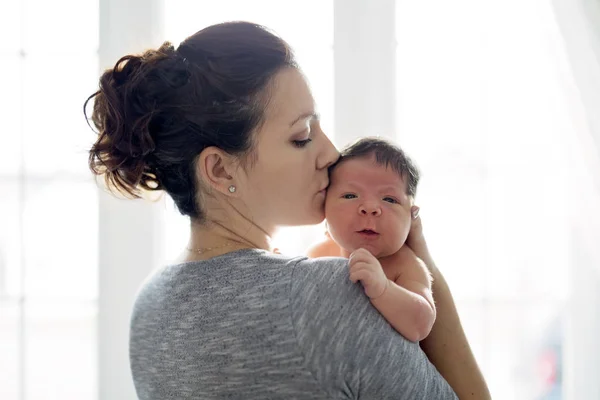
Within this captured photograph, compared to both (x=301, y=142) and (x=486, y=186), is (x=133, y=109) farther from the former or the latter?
(x=486, y=186)

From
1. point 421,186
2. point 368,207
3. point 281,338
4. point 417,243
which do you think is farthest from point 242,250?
point 421,186

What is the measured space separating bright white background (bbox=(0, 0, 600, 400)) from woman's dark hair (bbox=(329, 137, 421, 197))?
28.8 inches

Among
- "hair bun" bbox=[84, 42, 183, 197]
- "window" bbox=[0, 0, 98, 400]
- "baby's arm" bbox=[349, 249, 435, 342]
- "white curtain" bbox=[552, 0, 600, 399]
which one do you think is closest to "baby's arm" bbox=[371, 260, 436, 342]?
"baby's arm" bbox=[349, 249, 435, 342]

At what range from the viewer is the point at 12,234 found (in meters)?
2.07

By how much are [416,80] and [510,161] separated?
38 cm

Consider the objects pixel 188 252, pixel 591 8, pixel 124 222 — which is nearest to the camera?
pixel 188 252

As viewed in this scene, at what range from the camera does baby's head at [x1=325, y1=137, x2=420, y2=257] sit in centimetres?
125

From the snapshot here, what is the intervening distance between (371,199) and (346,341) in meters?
0.38

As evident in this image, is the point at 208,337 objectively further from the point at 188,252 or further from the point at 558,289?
the point at 558,289

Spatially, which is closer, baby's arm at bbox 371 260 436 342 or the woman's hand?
baby's arm at bbox 371 260 436 342

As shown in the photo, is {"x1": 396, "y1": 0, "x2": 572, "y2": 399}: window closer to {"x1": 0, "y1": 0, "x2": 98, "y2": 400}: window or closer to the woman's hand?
the woman's hand

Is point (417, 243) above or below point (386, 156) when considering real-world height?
below

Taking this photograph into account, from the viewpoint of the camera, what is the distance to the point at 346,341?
3.11 feet

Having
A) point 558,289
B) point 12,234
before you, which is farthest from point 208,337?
point 558,289
